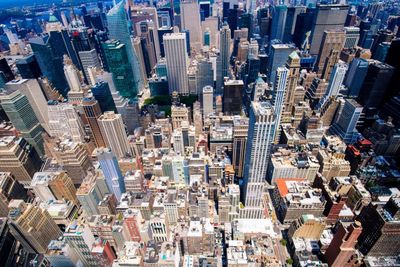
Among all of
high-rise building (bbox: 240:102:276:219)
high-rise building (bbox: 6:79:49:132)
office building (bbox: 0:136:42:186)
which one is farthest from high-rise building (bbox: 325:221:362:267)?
high-rise building (bbox: 6:79:49:132)

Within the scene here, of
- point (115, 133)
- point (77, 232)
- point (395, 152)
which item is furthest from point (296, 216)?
point (115, 133)

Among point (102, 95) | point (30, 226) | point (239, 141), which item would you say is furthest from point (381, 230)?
point (102, 95)

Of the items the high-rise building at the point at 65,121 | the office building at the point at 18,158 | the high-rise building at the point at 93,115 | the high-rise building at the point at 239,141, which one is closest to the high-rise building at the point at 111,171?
the high-rise building at the point at 93,115

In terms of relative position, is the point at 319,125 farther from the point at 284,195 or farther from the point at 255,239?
the point at 255,239

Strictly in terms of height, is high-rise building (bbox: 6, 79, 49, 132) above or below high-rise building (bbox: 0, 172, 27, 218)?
above

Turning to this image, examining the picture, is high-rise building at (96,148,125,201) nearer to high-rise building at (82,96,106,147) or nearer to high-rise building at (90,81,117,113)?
high-rise building at (82,96,106,147)

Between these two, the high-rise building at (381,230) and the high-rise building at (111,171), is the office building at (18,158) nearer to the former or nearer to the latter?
the high-rise building at (111,171)
